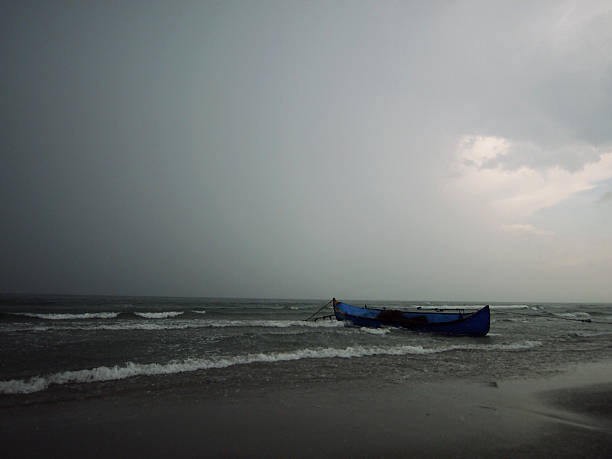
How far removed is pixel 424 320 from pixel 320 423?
20.4 metres

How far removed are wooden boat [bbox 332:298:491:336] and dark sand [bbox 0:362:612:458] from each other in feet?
46.0

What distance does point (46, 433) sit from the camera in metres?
4.36

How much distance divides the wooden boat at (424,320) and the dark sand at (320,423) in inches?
552

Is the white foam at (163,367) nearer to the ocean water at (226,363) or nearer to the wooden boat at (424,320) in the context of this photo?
the ocean water at (226,363)

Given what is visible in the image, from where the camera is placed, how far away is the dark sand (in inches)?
153

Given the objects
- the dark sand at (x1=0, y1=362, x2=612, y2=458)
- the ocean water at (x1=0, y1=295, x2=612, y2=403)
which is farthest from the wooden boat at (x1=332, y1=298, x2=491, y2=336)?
the dark sand at (x1=0, y1=362, x2=612, y2=458)

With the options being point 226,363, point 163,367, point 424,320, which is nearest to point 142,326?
point 163,367

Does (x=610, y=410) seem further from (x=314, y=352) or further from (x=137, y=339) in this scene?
(x=137, y=339)

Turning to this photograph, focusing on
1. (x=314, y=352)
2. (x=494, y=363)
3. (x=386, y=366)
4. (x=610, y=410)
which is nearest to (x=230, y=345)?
(x=314, y=352)

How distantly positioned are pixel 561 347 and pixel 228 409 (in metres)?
16.2

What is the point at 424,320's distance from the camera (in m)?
22.7

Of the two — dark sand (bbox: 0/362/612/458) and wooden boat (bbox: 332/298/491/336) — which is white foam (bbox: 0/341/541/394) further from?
wooden boat (bbox: 332/298/491/336)

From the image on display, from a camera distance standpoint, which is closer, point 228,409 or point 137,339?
point 228,409

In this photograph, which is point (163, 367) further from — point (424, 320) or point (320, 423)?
point (424, 320)
